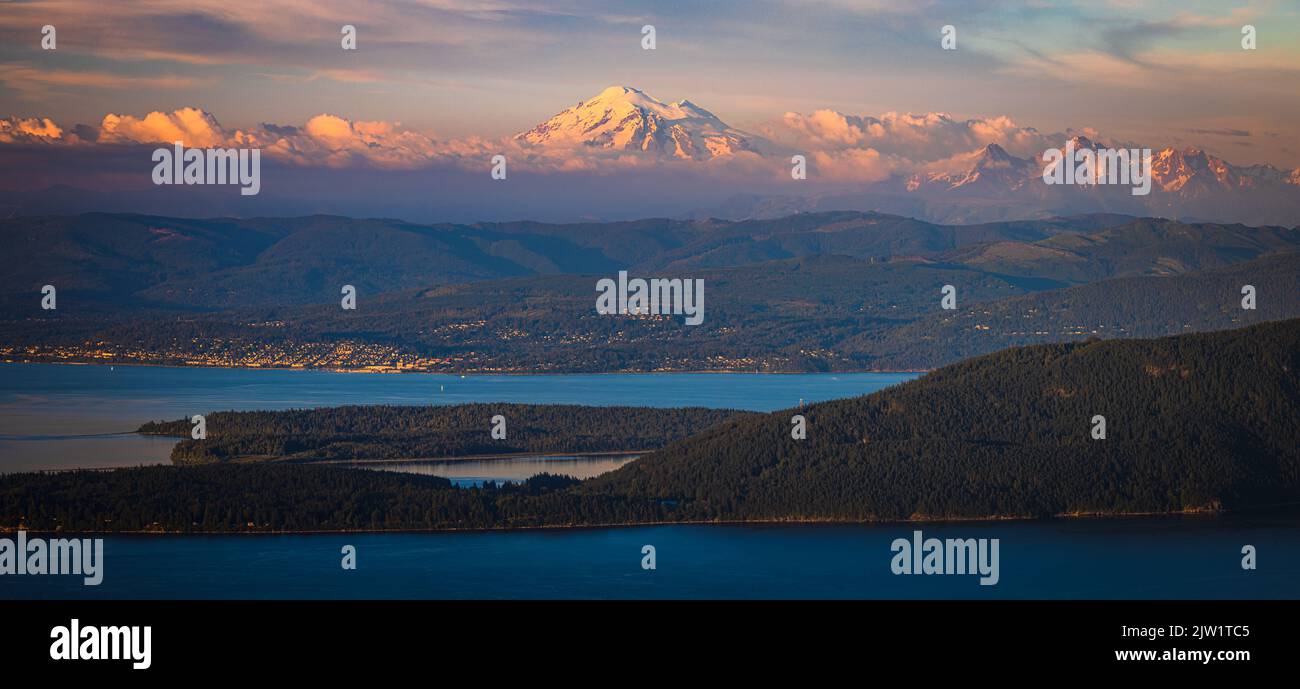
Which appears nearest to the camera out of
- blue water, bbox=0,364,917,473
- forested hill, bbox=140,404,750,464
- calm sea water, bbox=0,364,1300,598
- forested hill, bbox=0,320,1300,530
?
calm sea water, bbox=0,364,1300,598

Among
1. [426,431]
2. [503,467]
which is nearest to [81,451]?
[503,467]

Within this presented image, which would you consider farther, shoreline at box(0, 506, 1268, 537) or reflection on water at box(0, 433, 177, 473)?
reflection on water at box(0, 433, 177, 473)

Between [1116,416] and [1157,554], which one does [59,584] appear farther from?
[1116,416]

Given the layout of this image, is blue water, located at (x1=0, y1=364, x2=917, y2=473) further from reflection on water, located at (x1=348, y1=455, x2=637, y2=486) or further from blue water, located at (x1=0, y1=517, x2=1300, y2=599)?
blue water, located at (x1=0, y1=517, x2=1300, y2=599)

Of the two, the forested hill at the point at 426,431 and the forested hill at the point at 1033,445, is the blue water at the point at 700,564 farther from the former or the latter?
the forested hill at the point at 426,431

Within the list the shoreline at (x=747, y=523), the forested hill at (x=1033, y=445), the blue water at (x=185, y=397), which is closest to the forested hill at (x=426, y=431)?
the blue water at (x=185, y=397)

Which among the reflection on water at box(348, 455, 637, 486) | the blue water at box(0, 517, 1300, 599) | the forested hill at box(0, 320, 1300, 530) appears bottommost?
the blue water at box(0, 517, 1300, 599)

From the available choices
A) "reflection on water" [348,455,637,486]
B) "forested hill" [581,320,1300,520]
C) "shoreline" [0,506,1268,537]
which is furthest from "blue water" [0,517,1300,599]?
"reflection on water" [348,455,637,486]
